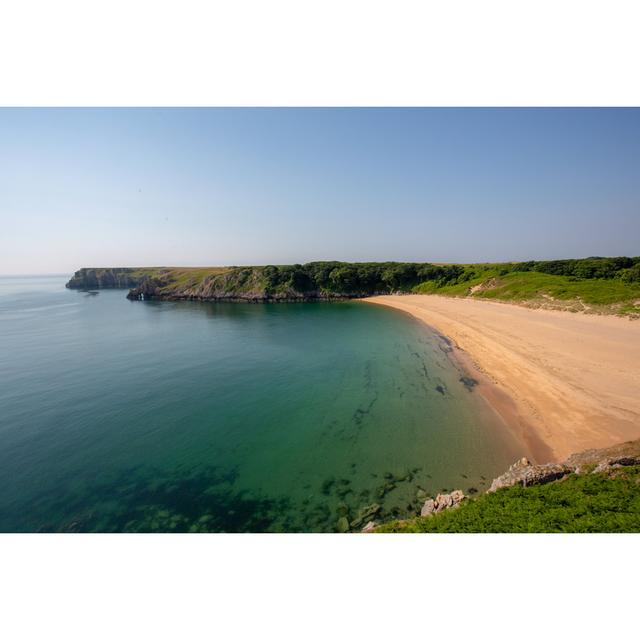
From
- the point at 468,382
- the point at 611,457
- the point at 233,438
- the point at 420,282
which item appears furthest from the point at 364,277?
the point at 611,457

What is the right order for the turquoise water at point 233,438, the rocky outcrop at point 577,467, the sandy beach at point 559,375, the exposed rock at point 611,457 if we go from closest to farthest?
the rocky outcrop at point 577,467, the exposed rock at point 611,457, the turquoise water at point 233,438, the sandy beach at point 559,375

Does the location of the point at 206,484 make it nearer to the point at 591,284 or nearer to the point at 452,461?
the point at 452,461

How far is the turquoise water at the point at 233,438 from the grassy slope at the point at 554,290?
2350 cm

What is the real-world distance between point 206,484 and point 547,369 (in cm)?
2137

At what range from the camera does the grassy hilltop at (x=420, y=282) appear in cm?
3966

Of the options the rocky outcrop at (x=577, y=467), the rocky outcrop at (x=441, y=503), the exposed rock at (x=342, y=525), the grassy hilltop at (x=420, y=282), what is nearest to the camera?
the rocky outcrop at (x=577, y=467)

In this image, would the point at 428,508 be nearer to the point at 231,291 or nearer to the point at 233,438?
the point at 233,438

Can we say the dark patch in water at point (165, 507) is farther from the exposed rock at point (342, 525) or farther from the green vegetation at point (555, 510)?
the green vegetation at point (555, 510)

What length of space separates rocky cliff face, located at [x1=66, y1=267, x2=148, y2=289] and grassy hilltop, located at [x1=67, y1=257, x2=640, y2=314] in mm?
47713

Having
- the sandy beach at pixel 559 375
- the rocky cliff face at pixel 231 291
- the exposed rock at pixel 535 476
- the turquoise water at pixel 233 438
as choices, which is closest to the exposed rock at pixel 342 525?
the turquoise water at pixel 233 438

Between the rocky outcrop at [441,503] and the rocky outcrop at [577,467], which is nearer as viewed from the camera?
the rocky outcrop at [577,467]

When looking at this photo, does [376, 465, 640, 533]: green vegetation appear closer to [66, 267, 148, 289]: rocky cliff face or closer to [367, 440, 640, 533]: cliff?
[367, 440, 640, 533]: cliff

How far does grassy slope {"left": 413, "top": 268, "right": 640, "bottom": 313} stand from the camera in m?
31.5

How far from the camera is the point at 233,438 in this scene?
13383 millimetres
